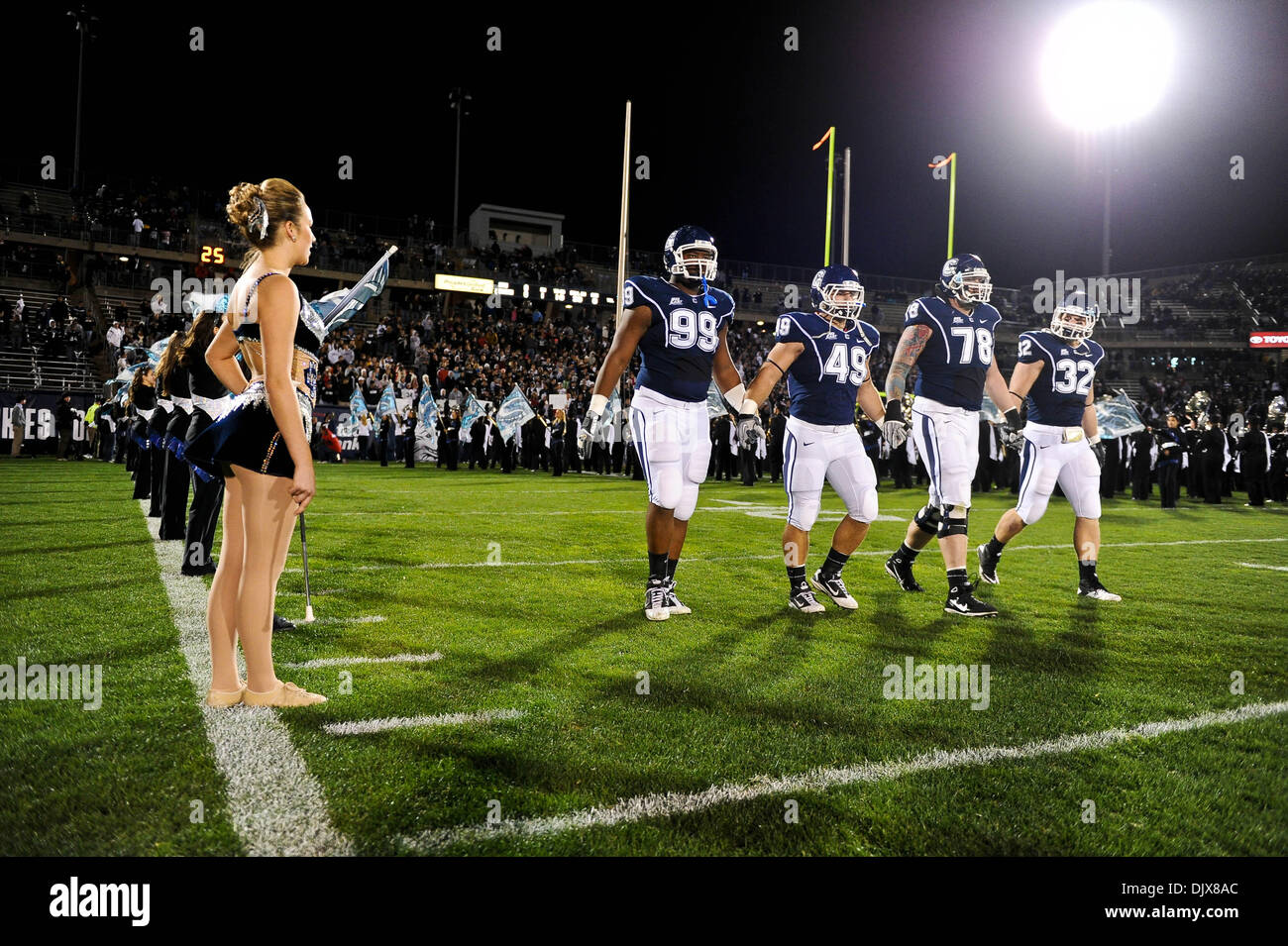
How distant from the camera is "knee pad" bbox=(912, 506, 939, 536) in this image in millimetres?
6156

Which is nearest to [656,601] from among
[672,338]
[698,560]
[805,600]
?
[805,600]

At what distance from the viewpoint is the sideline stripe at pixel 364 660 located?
150 inches

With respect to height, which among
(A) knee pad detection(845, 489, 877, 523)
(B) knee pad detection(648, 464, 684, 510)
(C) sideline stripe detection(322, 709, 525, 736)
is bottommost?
(C) sideline stripe detection(322, 709, 525, 736)

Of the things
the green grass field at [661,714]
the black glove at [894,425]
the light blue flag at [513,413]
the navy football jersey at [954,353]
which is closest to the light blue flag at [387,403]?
the light blue flag at [513,413]

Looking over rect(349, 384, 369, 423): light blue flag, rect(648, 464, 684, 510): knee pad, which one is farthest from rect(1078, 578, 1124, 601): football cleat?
rect(349, 384, 369, 423): light blue flag

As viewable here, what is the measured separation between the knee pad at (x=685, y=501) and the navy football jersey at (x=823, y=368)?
3.29ft

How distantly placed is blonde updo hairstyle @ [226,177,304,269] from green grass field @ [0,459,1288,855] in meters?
1.74

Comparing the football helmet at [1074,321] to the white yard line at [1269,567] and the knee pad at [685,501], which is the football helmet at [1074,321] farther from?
the knee pad at [685,501]

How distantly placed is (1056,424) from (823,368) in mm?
2148

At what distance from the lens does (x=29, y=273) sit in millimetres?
30109

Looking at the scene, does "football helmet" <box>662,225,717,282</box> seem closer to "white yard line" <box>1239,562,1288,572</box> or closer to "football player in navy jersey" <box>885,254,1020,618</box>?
"football player in navy jersey" <box>885,254,1020,618</box>
